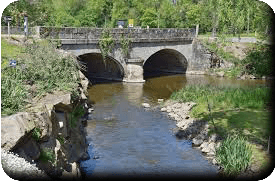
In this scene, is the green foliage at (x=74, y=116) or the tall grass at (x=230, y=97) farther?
the tall grass at (x=230, y=97)

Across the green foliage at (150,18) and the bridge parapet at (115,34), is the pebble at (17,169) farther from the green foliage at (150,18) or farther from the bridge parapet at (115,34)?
the green foliage at (150,18)

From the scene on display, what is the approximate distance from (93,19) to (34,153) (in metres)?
49.4

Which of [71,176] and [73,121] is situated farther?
[73,121]

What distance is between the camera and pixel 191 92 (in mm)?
28156

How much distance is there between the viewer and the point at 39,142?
10461 mm

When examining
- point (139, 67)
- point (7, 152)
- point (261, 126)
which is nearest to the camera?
point (7, 152)

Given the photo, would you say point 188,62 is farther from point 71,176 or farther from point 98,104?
point 71,176

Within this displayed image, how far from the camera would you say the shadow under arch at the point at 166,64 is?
141ft

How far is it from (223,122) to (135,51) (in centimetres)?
1816

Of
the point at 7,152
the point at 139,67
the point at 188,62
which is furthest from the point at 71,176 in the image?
the point at 188,62

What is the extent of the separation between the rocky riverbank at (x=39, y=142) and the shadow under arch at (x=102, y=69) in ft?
71.0

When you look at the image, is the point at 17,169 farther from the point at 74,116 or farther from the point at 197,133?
the point at 197,133

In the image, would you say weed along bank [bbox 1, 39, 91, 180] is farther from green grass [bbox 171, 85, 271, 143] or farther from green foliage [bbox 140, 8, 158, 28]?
green foliage [bbox 140, 8, 158, 28]

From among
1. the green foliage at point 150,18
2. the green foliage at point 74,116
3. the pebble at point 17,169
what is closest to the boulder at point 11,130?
the pebble at point 17,169
